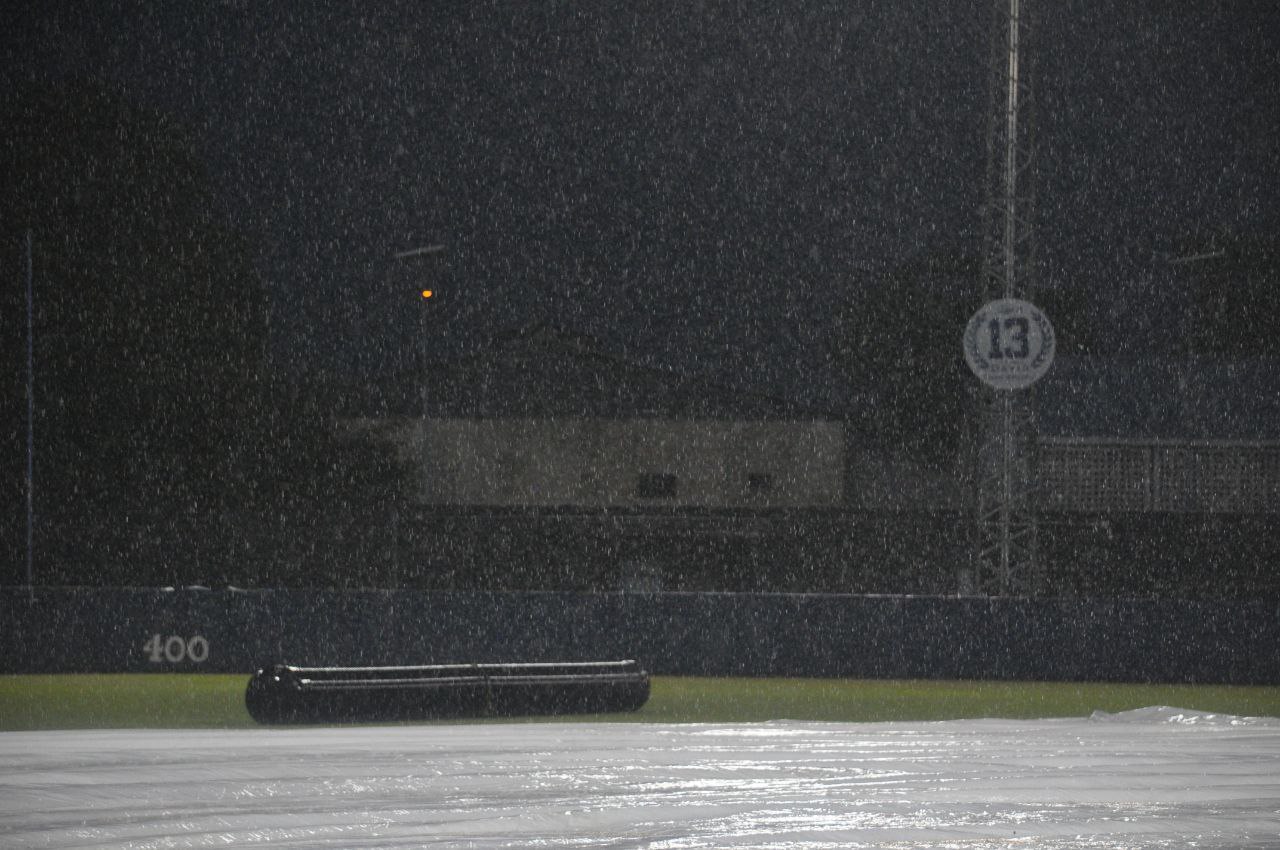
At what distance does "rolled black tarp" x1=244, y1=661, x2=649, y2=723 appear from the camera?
586 inches

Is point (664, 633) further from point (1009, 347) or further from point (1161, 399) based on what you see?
point (1161, 399)

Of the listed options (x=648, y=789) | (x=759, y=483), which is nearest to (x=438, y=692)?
(x=648, y=789)

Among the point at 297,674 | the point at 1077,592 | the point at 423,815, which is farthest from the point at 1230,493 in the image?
the point at 423,815

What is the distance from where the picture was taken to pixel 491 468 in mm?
51281

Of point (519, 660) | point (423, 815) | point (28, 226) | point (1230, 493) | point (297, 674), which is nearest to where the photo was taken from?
point (423, 815)

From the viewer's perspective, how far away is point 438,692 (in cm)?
1562

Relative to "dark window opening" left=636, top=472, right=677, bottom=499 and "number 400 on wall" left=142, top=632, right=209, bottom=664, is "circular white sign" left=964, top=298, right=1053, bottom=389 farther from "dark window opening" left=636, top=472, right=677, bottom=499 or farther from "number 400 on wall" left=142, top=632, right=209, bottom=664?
"dark window opening" left=636, top=472, right=677, bottom=499

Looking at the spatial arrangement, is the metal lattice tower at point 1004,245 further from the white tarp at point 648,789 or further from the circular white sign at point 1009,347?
the white tarp at point 648,789

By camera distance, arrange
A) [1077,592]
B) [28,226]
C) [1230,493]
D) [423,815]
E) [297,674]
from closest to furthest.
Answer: [423,815] → [297,674] → [28,226] → [1077,592] → [1230,493]

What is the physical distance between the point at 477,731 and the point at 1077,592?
29.4 m

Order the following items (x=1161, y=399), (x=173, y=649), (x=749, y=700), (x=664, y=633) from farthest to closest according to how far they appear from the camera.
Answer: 1. (x=1161, y=399)
2. (x=664, y=633)
3. (x=173, y=649)
4. (x=749, y=700)

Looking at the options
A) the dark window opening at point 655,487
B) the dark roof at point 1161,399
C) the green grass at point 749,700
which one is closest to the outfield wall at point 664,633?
the green grass at point 749,700

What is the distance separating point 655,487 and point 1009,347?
2817cm

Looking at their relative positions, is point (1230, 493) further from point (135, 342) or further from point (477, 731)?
point (477, 731)
